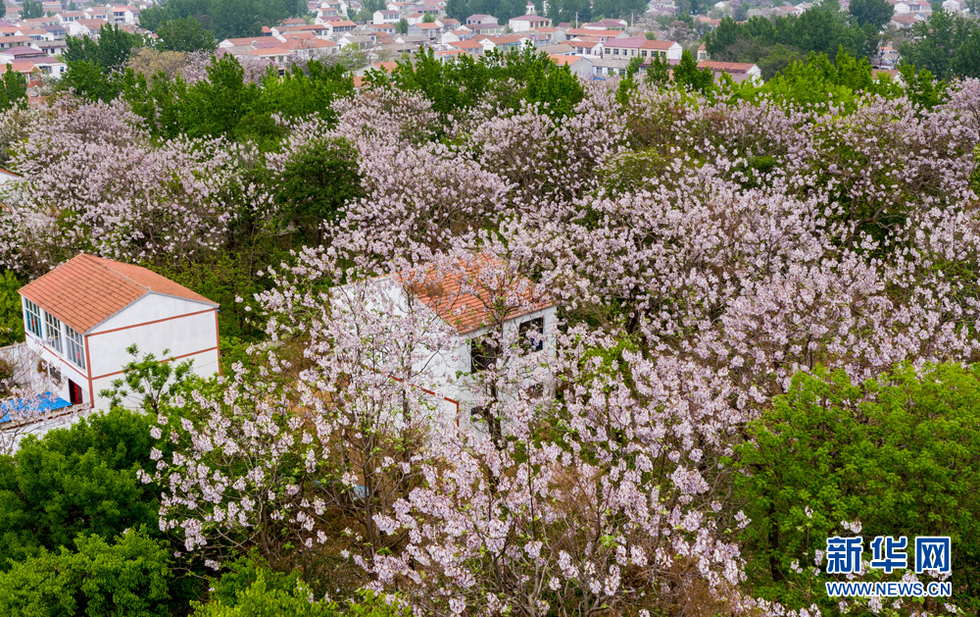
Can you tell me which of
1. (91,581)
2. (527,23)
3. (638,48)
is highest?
(527,23)

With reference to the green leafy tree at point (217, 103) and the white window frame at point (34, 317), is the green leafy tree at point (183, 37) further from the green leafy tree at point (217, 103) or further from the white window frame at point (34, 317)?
the white window frame at point (34, 317)

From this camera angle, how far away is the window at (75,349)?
76.2 feet

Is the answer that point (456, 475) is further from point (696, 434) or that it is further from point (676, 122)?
point (676, 122)

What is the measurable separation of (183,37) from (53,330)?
8776cm

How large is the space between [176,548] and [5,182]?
31.6m

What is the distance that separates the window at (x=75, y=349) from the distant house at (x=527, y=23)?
587 ft

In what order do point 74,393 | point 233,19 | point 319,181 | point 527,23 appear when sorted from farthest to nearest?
point 527,23, point 233,19, point 319,181, point 74,393

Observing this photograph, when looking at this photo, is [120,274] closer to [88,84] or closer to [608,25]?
[88,84]

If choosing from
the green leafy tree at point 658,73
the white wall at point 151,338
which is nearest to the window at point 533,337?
the white wall at point 151,338

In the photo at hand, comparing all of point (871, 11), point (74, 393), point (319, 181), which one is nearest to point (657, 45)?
point (871, 11)

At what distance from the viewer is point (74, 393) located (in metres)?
24.7

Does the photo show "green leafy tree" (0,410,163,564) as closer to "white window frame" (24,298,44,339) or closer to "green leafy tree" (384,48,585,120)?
"white window frame" (24,298,44,339)

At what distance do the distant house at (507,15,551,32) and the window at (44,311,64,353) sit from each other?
178 meters

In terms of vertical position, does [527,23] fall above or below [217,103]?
above
